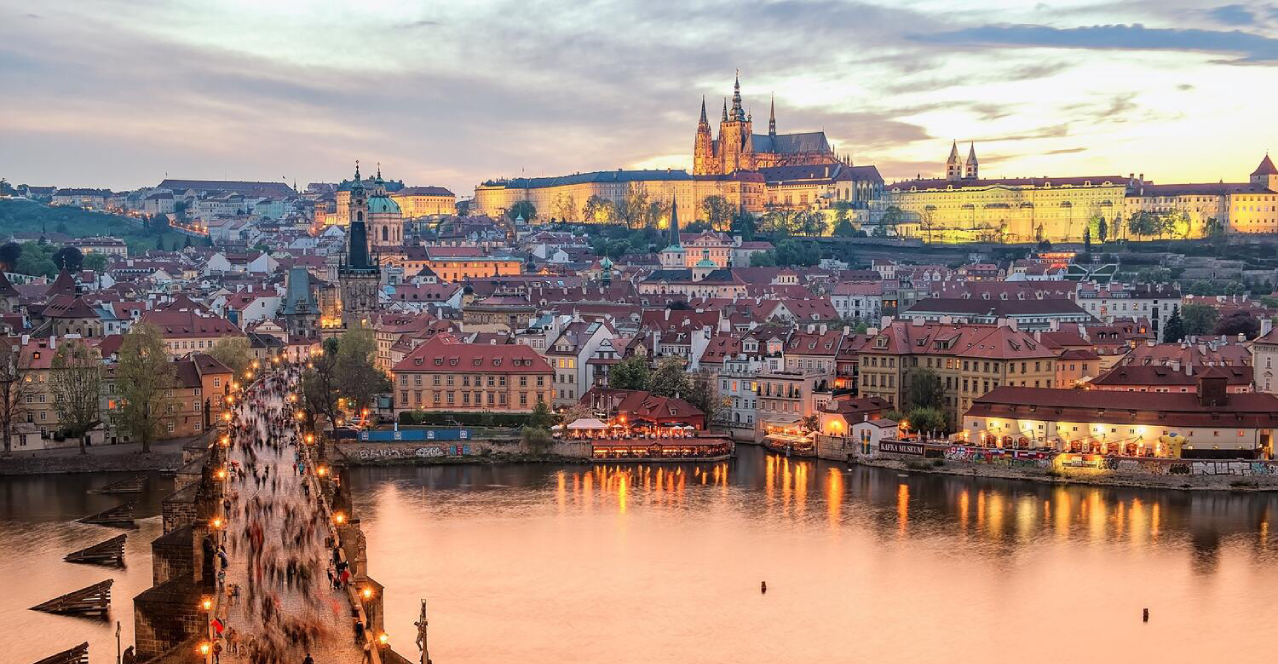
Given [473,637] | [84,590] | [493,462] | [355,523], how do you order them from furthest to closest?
[493,462]
[84,590]
[473,637]
[355,523]

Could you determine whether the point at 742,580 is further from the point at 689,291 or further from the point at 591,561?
the point at 689,291

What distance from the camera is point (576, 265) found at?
96.4 meters

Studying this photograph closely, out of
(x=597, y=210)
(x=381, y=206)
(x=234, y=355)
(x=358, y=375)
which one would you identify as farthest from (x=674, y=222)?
(x=358, y=375)

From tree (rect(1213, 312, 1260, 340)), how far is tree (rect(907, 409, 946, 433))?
23068mm

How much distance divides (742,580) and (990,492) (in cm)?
1019

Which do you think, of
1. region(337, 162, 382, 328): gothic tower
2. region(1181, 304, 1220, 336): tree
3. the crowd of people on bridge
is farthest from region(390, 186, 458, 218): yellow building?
the crowd of people on bridge

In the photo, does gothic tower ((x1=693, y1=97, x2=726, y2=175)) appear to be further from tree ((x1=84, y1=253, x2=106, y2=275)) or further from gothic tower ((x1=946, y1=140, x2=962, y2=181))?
tree ((x1=84, y1=253, x2=106, y2=275))

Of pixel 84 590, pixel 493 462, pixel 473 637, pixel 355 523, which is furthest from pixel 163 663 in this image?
pixel 493 462

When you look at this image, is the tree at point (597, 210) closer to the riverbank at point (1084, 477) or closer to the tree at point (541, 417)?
the tree at point (541, 417)

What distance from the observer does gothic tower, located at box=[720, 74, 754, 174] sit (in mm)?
129625

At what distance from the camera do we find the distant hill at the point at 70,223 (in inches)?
4924

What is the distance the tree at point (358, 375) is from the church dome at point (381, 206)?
50875 millimetres

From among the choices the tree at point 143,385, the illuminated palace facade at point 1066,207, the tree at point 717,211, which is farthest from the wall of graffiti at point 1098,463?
the tree at point 717,211

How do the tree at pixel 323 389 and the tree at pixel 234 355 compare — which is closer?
the tree at pixel 323 389
